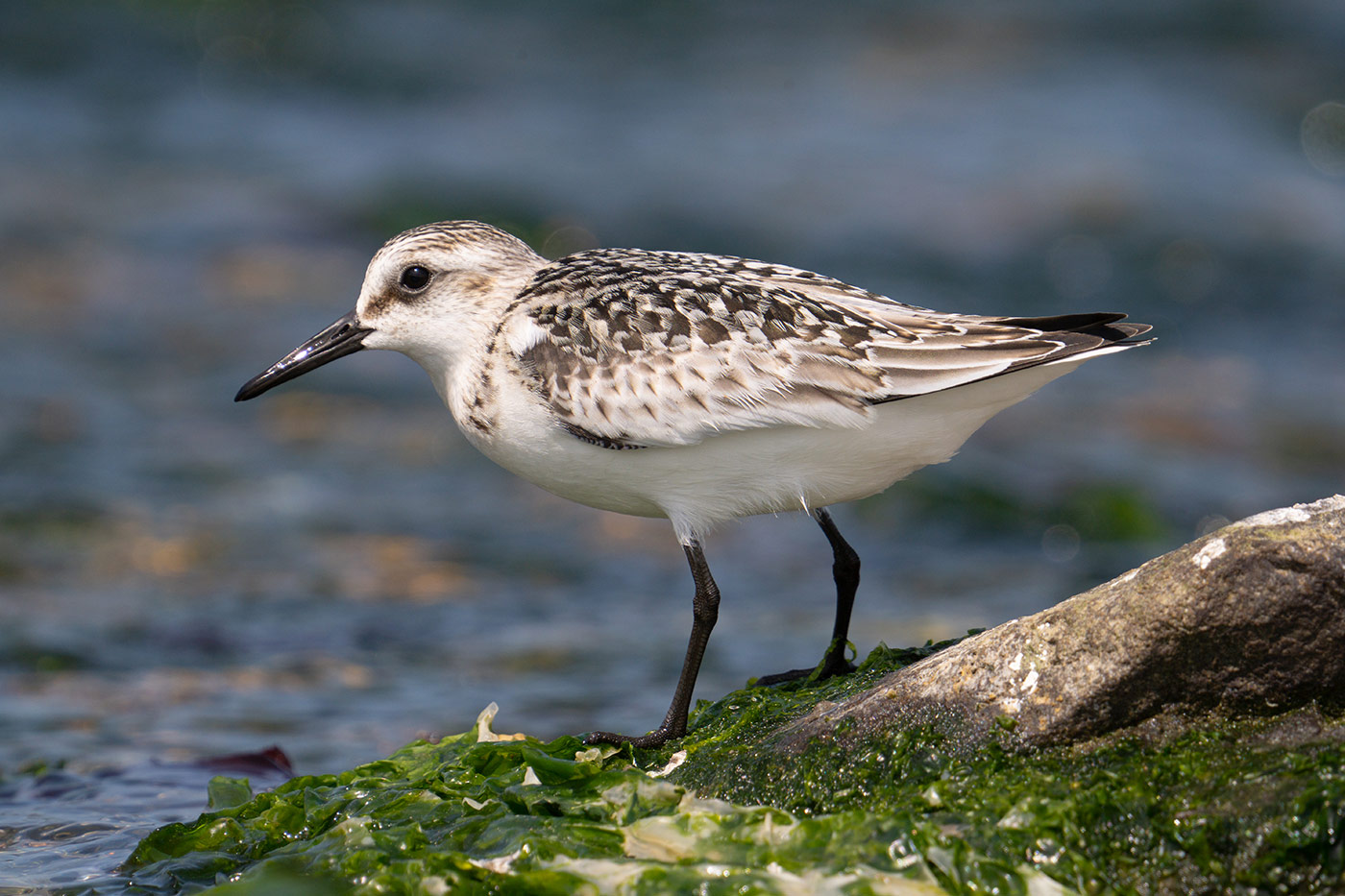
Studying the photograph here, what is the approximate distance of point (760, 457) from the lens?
4.84m

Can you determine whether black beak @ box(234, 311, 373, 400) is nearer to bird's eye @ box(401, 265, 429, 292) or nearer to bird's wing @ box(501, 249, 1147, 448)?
bird's eye @ box(401, 265, 429, 292)

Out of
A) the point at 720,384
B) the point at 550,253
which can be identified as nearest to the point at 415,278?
the point at 720,384

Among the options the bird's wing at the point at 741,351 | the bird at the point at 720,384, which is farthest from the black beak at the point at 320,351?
the bird's wing at the point at 741,351

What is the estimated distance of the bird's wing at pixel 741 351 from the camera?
A: 185 inches

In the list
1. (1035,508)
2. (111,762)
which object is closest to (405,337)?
(111,762)

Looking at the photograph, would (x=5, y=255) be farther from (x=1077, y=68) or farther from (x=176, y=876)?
(x=1077, y=68)

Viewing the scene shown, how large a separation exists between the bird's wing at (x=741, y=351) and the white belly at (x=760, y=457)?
3.2 inches

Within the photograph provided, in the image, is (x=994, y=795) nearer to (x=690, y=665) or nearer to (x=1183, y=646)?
(x=1183, y=646)

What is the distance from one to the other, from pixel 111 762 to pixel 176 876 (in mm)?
1955

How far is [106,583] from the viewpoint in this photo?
876cm

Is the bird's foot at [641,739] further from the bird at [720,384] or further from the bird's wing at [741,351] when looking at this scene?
the bird's wing at [741,351]

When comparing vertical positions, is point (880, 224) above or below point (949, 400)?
above

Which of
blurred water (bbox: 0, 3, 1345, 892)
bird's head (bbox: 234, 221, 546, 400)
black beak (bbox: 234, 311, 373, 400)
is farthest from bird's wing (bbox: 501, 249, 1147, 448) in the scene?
blurred water (bbox: 0, 3, 1345, 892)

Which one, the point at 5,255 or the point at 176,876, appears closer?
the point at 176,876
